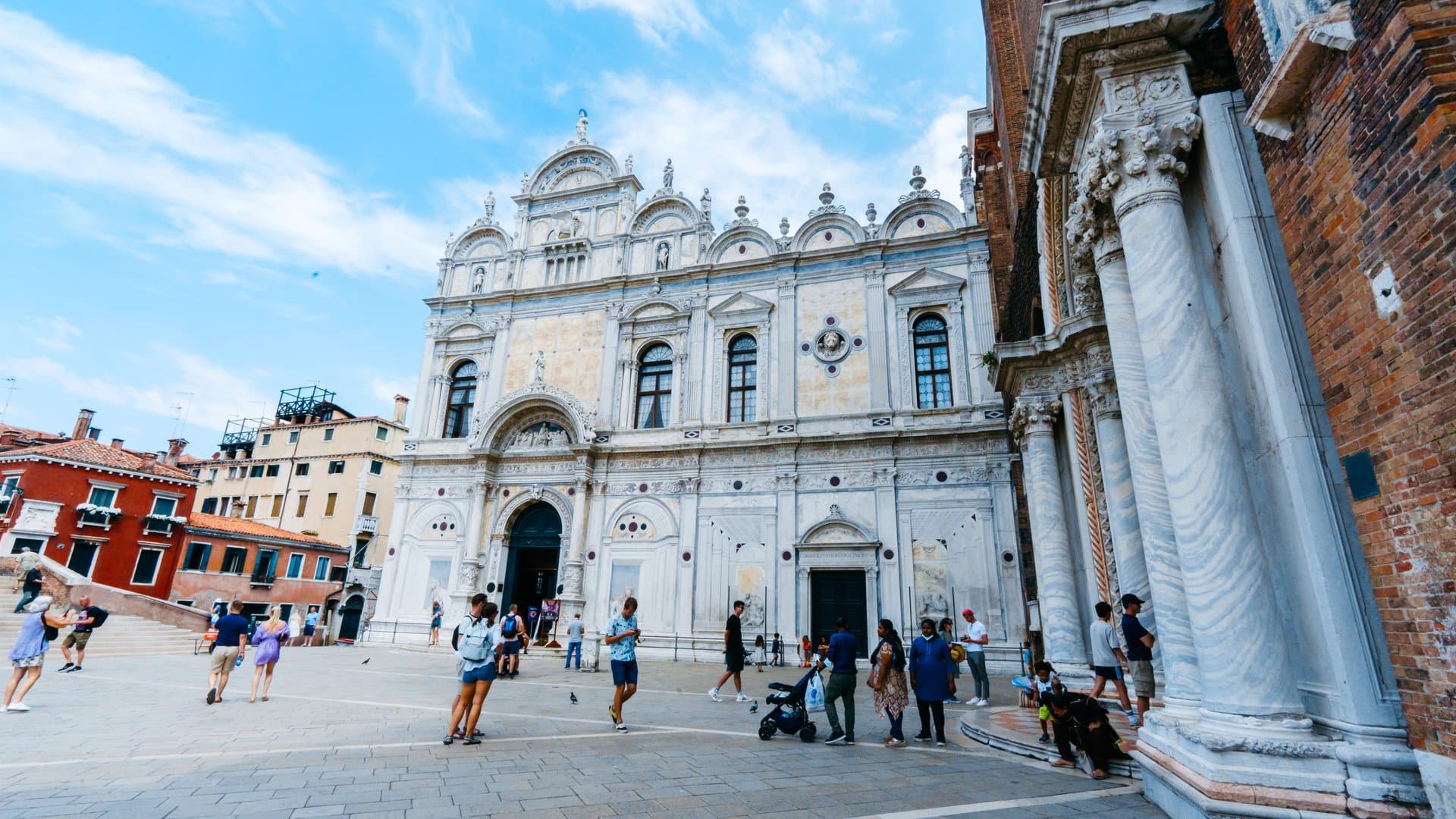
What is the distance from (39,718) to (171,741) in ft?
9.74

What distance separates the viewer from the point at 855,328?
20.8 metres

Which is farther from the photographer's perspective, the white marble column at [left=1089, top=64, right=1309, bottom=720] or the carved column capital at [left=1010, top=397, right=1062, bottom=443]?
the carved column capital at [left=1010, top=397, right=1062, bottom=443]

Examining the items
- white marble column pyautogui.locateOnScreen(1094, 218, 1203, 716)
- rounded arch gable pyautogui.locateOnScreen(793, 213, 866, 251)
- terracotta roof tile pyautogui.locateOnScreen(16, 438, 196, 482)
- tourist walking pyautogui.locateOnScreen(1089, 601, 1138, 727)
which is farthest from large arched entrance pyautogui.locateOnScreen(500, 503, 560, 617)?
white marble column pyautogui.locateOnScreen(1094, 218, 1203, 716)

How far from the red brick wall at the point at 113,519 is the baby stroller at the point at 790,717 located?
2803 cm

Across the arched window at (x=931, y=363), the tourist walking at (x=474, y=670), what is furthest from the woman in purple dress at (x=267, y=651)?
the arched window at (x=931, y=363)

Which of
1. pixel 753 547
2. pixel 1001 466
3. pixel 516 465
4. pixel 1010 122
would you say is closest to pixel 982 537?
pixel 1001 466

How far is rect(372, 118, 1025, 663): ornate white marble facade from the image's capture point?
1847 cm

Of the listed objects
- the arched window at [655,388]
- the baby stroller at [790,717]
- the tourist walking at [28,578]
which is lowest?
the baby stroller at [790,717]

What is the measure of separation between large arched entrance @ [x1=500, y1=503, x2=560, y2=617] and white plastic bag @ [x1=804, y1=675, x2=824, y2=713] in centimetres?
1542

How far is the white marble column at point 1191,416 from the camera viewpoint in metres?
4.45

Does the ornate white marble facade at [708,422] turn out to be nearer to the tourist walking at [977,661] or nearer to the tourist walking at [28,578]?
the tourist walking at [977,661]

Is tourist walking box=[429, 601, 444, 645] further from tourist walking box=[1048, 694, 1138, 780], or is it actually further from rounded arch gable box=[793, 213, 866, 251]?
tourist walking box=[1048, 694, 1138, 780]

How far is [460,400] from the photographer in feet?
81.9

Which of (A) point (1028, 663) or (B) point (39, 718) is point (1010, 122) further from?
(B) point (39, 718)
